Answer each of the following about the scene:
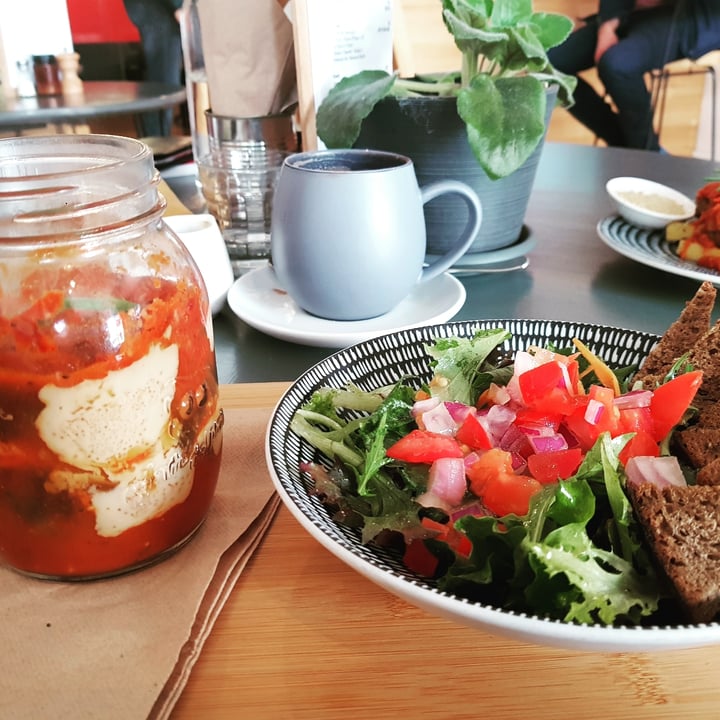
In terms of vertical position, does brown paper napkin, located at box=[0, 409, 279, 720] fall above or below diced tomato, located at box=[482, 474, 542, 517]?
below

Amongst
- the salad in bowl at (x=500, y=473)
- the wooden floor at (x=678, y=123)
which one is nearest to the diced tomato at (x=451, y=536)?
the salad in bowl at (x=500, y=473)

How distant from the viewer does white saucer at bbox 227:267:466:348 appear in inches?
37.5

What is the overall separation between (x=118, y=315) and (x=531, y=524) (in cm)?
33

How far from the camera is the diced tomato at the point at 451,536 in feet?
1.71

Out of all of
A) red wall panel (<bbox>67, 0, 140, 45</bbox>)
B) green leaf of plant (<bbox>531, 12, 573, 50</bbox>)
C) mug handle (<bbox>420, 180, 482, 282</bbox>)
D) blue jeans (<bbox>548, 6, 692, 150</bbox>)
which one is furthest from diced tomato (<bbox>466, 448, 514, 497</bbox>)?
red wall panel (<bbox>67, 0, 140, 45</bbox>)

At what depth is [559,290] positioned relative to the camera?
1.17 metres

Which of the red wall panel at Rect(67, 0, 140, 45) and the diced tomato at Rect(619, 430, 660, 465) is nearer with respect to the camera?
the diced tomato at Rect(619, 430, 660, 465)

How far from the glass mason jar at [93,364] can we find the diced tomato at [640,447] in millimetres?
349

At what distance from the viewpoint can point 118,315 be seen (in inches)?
20.6

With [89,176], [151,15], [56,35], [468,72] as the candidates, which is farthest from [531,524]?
[56,35]

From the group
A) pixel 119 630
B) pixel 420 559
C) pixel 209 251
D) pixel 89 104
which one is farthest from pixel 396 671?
pixel 89 104

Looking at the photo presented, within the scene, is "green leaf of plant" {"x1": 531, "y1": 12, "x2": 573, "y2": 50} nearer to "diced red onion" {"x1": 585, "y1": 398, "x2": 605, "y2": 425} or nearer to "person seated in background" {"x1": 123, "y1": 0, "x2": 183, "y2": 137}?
"diced red onion" {"x1": 585, "y1": 398, "x2": 605, "y2": 425}

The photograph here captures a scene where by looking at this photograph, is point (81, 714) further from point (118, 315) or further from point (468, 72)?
point (468, 72)

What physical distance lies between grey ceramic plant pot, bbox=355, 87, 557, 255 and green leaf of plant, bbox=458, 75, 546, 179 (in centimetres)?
10
